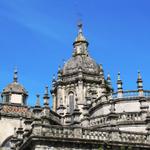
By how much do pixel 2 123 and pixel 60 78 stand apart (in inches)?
431

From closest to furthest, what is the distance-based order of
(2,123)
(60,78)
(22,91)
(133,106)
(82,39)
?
(133,106), (2,123), (22,91), (60,78), (82,39)

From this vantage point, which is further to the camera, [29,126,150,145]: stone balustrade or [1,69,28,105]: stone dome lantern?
[1,69,28,105]: stone dome lantern

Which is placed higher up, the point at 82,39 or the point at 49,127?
the point at 82,39

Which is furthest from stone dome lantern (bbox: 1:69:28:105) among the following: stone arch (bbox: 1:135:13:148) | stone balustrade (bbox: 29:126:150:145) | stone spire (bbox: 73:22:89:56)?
stone balustrade (bbox: 29:126:150:145)

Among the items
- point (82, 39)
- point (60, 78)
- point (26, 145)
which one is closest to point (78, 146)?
point (26, 145)

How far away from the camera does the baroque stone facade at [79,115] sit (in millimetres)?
22656

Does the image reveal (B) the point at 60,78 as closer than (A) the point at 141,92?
No

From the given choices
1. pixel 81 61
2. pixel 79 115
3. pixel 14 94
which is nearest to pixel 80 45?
pixel 81 61

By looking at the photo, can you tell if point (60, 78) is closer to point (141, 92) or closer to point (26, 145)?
point (141, 92)

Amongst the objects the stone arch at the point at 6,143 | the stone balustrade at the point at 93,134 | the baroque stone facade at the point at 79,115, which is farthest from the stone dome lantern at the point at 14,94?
the stone balustrade at the point at 93,134

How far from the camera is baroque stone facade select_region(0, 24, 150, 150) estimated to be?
2266cm

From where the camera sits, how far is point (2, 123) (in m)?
38.6

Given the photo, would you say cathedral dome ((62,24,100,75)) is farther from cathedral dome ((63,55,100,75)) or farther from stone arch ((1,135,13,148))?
stone arch ((1,135,13,148))

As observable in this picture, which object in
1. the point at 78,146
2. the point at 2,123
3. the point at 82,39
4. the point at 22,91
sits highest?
the point at 82,39
